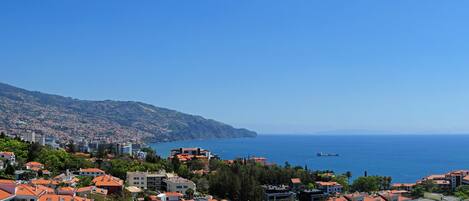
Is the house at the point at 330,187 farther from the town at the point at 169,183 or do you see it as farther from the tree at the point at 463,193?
the tree at the point at 463,193

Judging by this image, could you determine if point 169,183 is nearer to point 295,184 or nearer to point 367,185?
point 295,184

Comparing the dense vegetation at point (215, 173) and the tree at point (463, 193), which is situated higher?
the dense vegetation at point (215, 173)

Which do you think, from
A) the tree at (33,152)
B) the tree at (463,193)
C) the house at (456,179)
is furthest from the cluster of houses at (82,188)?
the house at (456,179)

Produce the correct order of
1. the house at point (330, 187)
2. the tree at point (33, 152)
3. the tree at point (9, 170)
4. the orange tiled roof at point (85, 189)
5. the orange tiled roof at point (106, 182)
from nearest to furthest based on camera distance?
the orange tiled roof at point (85, 189)
the orange tiled roof at point (106, 182)
the tree at point (9, 170)
the tree at point (33, 152)
the house at point (330, 187)

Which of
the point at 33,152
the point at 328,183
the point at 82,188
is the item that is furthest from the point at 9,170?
the point at 328,183

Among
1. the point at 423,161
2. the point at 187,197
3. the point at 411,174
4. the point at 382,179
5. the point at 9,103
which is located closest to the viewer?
the point at 187,197

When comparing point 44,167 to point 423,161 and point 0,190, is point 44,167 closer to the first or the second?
point 0,190

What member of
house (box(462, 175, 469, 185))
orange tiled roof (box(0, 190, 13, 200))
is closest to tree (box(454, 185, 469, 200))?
house (box(462, 175, 469, 185))

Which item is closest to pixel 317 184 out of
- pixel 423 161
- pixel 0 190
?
pixel 0 190
